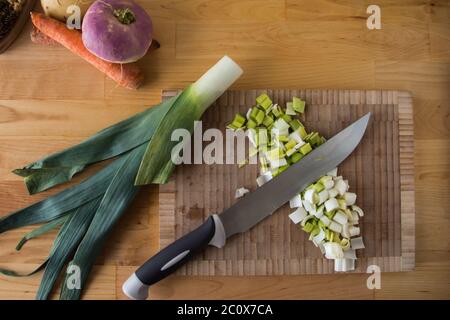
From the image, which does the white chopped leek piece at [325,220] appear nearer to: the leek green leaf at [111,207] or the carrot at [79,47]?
the leek green leaf at [111,207]

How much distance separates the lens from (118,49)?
3.69 feet

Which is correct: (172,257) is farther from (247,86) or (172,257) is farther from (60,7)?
(60,7)

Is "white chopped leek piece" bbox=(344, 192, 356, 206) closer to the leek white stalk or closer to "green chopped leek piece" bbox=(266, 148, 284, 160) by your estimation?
"green chopped leek piece" bbox=(266, 148, 284, 160)

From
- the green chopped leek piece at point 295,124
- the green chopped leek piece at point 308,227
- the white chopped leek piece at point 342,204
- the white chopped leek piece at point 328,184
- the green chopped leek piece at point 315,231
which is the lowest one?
the green chopped leek piece at point 315,231

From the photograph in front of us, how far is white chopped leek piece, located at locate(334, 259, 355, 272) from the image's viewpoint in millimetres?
1194

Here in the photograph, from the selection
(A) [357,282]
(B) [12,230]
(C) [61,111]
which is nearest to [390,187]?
(A) [357,282]

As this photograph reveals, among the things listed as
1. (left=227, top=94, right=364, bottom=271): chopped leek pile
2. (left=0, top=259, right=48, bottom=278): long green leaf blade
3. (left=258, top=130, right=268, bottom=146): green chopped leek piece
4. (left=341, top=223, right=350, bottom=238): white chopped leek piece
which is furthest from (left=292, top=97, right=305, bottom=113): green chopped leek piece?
(left=0, top=259, right=48, bottom=278): long green leaf blade

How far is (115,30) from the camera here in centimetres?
111

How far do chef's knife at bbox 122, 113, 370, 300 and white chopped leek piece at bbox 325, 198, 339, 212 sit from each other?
7 cm

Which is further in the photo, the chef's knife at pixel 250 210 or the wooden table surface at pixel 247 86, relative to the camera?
the wooden table surface at pixel 247 86

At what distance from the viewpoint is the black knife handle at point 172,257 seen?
44.8 inches

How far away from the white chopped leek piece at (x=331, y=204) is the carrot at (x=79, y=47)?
1.98 feet

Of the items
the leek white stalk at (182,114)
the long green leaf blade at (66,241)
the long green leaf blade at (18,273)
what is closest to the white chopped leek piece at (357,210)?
the leek white stalk at (182,114)

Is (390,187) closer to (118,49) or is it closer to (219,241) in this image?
(219,241)
